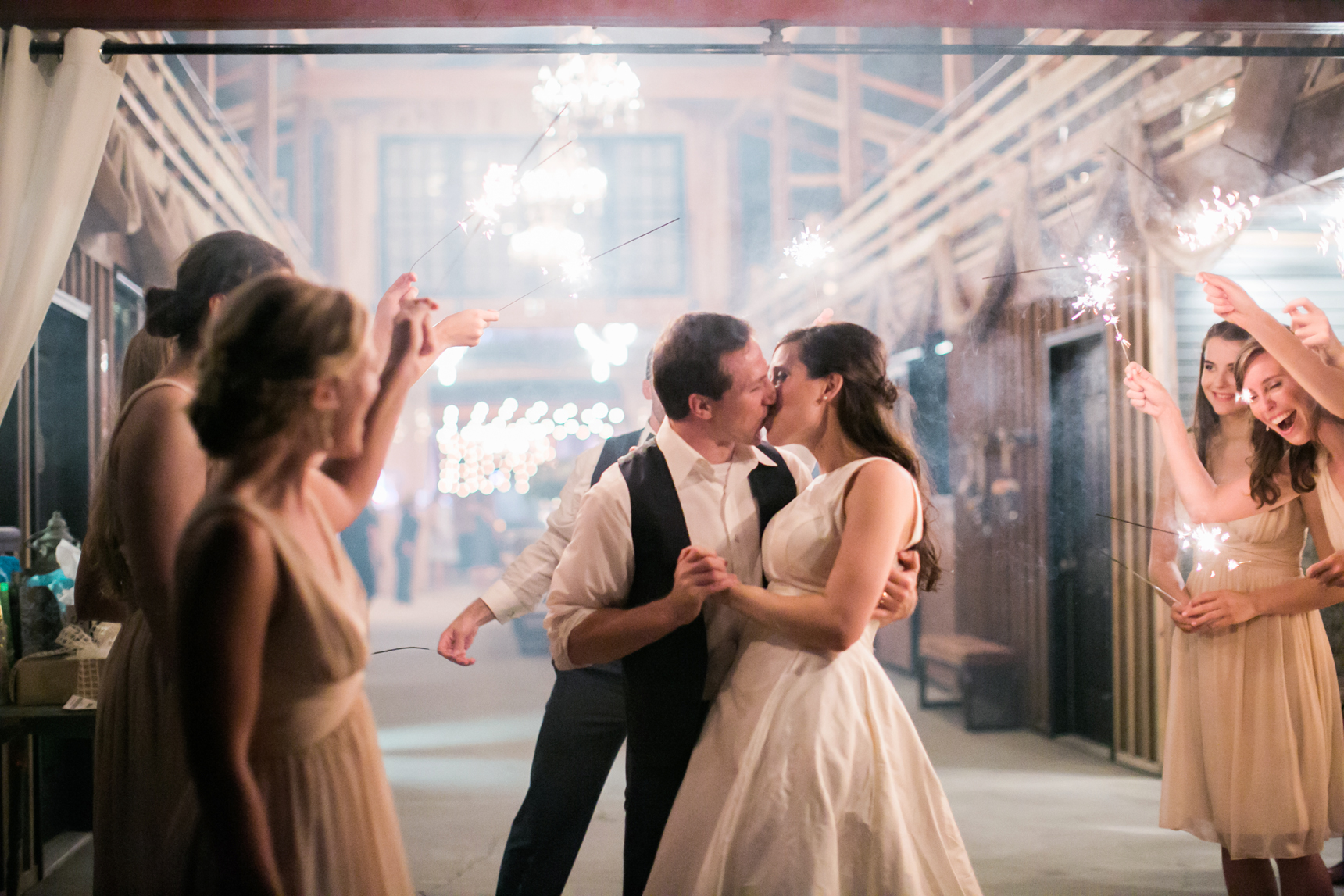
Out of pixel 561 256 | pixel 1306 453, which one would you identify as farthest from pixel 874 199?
pixel 1306 453

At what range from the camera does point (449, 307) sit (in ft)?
8.73

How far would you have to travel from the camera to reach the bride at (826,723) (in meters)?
1.58

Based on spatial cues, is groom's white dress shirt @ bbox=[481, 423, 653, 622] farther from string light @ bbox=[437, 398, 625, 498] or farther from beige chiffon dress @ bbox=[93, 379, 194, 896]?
beige chiffon dress @ bbox=[93, 379, 194, 896]

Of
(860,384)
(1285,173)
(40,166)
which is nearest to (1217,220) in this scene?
(1285,173)

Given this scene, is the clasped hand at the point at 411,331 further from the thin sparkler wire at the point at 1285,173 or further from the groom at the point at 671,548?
the thin sparkler wire at the point at 1285,173

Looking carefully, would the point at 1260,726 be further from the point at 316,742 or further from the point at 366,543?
the point at 366,543

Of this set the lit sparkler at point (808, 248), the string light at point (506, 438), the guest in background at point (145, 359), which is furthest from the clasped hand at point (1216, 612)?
the guest in background at point (145, 359)

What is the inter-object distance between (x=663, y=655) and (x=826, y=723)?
384mm

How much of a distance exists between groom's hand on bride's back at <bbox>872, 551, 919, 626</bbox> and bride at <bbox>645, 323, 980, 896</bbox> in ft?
0.10

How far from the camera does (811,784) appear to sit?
1.60 meters

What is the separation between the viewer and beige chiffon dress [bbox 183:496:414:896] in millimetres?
1052

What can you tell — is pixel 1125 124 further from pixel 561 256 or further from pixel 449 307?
pixel 449 307

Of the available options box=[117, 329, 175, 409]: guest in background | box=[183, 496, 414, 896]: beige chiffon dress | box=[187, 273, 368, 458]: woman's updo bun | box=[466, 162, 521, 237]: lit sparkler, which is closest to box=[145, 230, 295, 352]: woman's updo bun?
box=[117, 329, 175, 409]: guest in background

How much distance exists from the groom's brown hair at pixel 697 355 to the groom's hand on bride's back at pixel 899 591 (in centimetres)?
50
